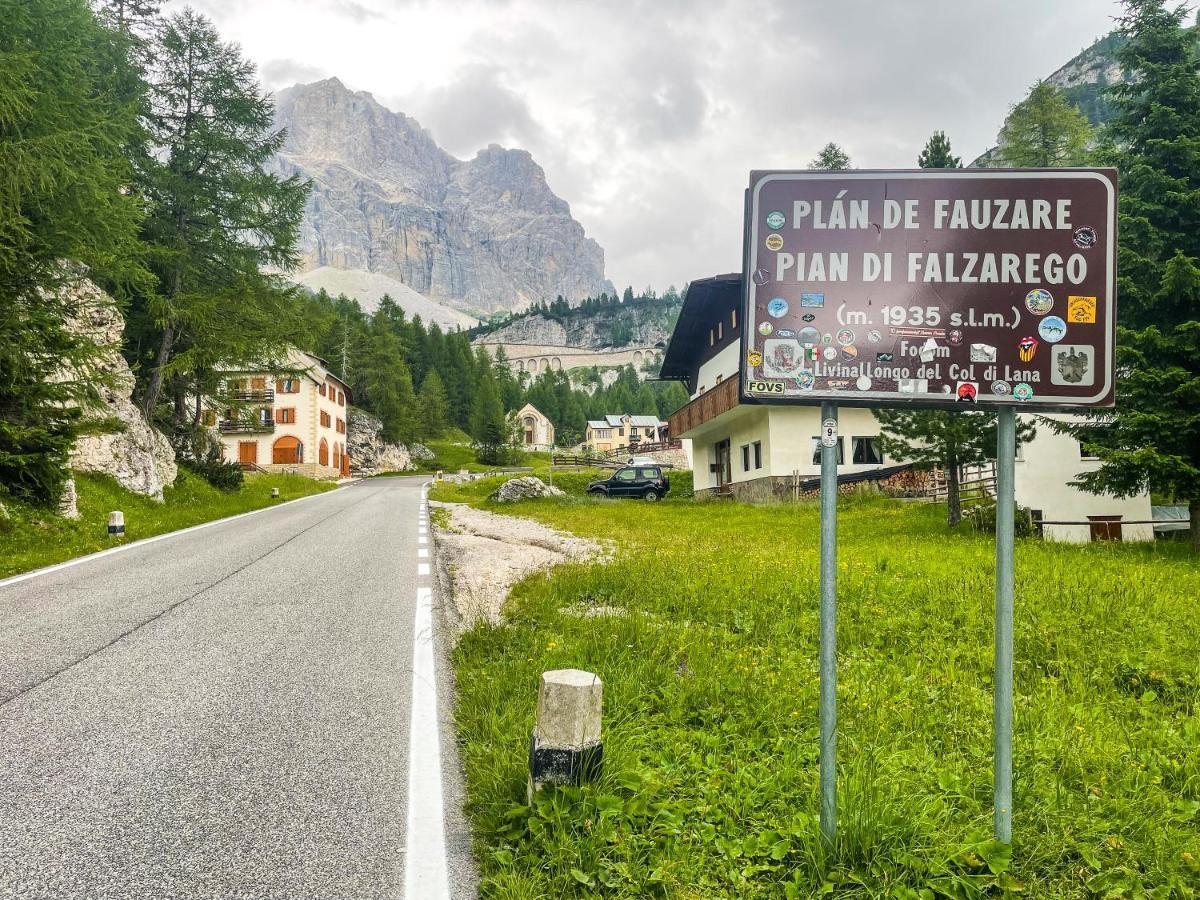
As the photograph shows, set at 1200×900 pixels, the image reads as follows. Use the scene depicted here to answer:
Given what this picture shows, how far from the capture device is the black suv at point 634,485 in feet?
110

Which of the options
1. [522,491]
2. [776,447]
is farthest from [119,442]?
[776,447]

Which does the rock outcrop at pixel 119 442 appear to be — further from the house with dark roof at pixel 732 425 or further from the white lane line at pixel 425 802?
the house with dark roof at pixel 732 425

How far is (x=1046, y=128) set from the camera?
41469 millimetres

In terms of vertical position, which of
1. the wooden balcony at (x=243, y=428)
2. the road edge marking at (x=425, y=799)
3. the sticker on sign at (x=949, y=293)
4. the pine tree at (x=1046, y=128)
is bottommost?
the road edge marking at (x=425, y=799)

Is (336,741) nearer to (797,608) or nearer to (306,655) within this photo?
(306,655)

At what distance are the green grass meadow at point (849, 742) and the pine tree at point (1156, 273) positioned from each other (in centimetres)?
485

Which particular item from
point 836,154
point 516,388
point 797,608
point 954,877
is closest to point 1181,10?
point 797,608

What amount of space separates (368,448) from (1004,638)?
7300 cm

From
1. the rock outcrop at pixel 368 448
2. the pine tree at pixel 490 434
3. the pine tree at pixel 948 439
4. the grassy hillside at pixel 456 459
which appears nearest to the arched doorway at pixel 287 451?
the rock outcrop at pixel 368 448

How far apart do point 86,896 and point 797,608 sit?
236 inches

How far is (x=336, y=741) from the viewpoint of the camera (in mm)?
3754

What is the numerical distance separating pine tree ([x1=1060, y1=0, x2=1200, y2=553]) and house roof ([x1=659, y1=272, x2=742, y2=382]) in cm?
1320

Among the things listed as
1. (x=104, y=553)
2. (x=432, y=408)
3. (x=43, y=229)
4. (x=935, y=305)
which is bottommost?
(x=104, y=553)

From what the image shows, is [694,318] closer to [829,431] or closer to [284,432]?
[829,431]
